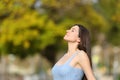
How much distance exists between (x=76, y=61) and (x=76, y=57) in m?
0.04

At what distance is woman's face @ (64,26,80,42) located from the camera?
575 centimetres

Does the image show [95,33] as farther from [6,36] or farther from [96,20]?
[6,36]

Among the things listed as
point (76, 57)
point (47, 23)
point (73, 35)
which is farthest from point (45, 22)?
point (76, 57)

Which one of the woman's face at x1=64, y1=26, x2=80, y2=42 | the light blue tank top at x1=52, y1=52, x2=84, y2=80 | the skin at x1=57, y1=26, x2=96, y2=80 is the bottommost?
the light blue tank top at x1=52, y1=52, x2=84, y2=80

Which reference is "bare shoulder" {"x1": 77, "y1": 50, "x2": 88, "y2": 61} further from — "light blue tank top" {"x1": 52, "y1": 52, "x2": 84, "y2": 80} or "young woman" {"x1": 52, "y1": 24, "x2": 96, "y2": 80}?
"light blue tank top" {"x1": 52, "y1": 52, "x2": 84, "y2": 80}

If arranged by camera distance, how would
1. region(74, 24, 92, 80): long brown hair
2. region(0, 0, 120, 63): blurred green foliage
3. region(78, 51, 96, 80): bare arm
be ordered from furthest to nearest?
region(0, 0, 120, 63): blurred green foliage, region(74, 24, 92, 80): long brown hair, region(78, 51, 96, 80): bare arm

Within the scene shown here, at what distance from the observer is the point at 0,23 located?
81.6 ft

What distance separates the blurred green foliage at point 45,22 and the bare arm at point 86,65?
46.8 ft

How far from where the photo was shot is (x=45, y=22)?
88.7 ft

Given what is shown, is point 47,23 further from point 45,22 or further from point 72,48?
point 72,48

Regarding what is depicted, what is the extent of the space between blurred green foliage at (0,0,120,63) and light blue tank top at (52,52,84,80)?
1426 centimetres

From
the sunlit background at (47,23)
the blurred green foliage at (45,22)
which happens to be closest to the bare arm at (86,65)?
the blurred green foliage at (45,22)

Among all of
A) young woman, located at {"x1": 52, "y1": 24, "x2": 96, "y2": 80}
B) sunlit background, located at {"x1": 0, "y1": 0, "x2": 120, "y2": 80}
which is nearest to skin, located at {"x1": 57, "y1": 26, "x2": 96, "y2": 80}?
young woman, located at {"x1": 52, "y1": 24, "x2": 96, "y2": 80}

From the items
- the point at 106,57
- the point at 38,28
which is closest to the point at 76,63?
the point at 38,28
